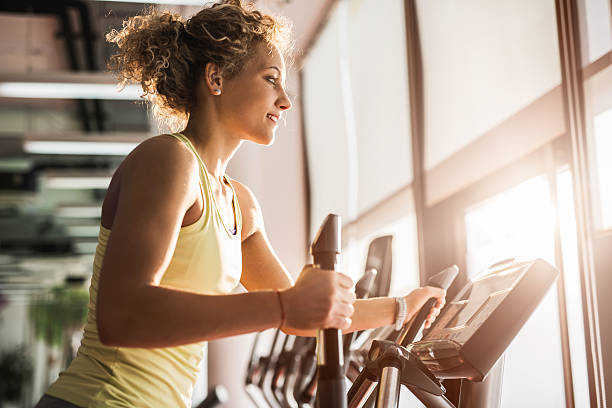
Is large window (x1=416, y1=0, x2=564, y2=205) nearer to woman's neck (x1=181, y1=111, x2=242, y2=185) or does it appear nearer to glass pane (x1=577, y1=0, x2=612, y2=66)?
glass pane (x1=577, y1=0, x2=612, y2=66)

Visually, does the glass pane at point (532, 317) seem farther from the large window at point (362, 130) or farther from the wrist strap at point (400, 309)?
the large window at point (362, 130)

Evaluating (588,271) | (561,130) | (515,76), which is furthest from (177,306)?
(515,76)

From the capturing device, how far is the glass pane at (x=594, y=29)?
1963 mm

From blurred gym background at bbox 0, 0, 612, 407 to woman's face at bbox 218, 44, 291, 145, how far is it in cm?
102

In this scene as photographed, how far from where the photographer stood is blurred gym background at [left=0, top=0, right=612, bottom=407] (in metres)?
2.07

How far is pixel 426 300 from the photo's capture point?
5.02 ft

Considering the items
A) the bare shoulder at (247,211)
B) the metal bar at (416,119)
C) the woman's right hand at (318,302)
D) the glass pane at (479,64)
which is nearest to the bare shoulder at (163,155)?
the woman's right hand at (318,302)

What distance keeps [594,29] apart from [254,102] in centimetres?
118

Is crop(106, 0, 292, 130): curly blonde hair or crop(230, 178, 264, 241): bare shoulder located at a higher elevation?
crop(106, 0, 292, 130): curly blonde hair

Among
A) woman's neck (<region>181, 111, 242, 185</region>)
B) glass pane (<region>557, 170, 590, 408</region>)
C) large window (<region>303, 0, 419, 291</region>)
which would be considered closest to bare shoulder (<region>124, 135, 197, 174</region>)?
woman's neck (<region>181, 111, 242, 185</region>)

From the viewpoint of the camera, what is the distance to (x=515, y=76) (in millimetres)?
2627

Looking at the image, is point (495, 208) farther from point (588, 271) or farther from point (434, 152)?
point (588, 271)

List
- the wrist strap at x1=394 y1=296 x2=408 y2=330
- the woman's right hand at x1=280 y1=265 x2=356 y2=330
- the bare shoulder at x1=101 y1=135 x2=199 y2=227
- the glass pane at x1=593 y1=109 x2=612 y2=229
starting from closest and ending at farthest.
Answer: the woman's right hand at x1=280 y1=265 x2=356 y2=330
the bare shoulder at x1=101 y1=135 x2=199 y2=227
the wrist strap at x1=394 y1=296 x2=408 y2=330
the glass pane at x1=593 y1=109 x2=612 y2=229

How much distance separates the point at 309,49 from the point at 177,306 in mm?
5548
